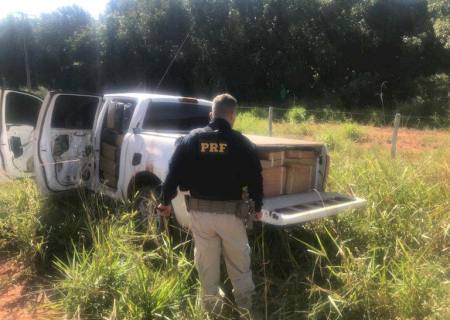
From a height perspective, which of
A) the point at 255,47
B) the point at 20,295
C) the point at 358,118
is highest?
the point at 255,47

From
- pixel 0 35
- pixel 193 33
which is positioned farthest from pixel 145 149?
pixel 0 35

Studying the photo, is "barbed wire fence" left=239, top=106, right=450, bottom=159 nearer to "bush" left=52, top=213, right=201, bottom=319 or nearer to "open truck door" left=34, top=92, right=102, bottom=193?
"open truck door" left=34, top=92, right=102, bottom=193

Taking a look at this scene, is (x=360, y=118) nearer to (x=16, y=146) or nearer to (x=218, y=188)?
(x=16, y=146)

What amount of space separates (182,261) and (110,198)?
6.79 feet

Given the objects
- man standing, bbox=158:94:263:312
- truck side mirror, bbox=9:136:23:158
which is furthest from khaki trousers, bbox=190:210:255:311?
truck side mirror, bbox=9:136:23:158

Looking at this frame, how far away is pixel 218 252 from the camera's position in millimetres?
3492

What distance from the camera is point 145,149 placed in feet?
15.8

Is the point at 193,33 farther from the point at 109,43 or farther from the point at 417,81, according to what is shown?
the point at 417,81

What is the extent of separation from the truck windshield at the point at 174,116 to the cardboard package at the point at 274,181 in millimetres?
1704

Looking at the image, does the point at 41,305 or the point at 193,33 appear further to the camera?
the point at 193,33

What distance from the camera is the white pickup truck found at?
445 centimetres

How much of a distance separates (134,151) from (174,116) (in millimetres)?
906

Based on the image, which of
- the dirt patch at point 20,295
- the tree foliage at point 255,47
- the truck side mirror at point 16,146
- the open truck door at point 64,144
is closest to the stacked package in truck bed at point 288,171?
the dirt patch at point 20,295

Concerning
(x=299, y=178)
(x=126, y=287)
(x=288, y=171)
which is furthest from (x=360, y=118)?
(x=126, y=287)
